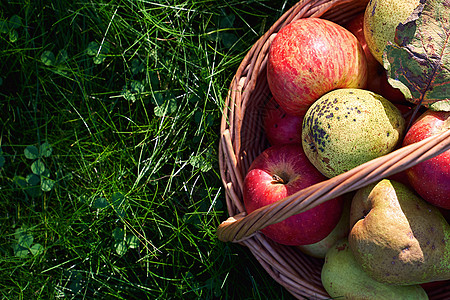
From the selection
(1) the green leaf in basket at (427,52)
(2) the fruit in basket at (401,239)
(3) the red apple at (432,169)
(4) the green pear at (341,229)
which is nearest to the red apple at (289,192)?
(4) the green pear at (341,229)

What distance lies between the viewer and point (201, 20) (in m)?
2.79

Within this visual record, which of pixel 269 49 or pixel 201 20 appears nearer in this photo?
pixel 269 49

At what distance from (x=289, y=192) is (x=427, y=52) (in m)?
0.83

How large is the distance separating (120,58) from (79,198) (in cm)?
91

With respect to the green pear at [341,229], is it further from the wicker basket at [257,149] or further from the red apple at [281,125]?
the red apple at [281,125]

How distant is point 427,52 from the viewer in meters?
1.82

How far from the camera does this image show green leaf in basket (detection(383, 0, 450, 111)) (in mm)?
1784

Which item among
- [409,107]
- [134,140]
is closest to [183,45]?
[134,140]

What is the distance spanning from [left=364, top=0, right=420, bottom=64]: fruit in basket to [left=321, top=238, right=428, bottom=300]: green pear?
932mm

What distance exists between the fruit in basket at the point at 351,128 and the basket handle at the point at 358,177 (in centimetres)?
23

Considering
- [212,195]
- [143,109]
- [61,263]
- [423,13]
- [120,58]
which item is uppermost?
[423,13]

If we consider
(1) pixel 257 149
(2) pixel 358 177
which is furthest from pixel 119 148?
(2) pixel 358 177

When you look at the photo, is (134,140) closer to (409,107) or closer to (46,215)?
(46,215)

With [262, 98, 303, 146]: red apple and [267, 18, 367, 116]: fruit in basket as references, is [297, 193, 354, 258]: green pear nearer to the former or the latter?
[262, 98, 303, 146]: red apple
